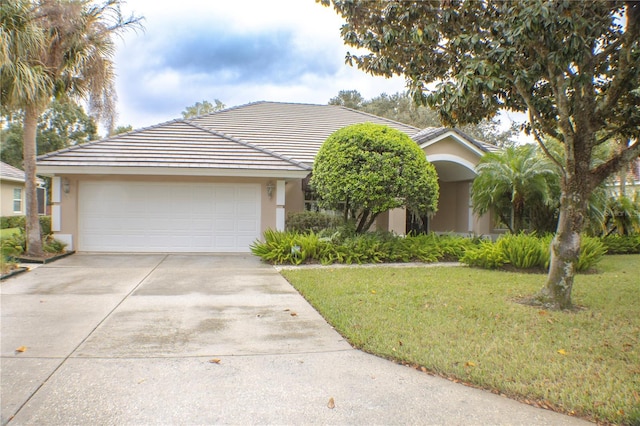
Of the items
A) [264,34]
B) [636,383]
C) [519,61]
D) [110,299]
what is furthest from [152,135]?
[636,383]

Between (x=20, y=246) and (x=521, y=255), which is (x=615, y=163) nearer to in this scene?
(x=521, y=255)

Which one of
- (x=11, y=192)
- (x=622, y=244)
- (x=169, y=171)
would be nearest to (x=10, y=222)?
(x=11, y=192)

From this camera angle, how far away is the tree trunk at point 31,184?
1011 cm

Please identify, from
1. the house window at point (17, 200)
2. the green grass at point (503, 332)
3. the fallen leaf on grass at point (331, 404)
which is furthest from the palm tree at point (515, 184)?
the house window at point (17, 200)

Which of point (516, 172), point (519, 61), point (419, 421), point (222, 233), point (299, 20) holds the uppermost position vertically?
point (299, 20)

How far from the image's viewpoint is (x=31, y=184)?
1028 cm

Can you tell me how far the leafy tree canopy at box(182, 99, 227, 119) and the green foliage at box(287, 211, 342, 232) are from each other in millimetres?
31378

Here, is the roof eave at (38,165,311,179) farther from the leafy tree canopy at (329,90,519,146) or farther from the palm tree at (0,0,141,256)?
the leafy tree canopy at (329,90,519,146)

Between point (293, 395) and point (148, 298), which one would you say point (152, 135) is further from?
point (293, 395)

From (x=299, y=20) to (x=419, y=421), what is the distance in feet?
28.1

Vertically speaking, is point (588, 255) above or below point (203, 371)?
above

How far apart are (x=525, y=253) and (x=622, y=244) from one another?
20.8ft

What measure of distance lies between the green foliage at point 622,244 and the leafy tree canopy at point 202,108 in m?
35.1

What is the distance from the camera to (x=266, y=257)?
34.1ft
